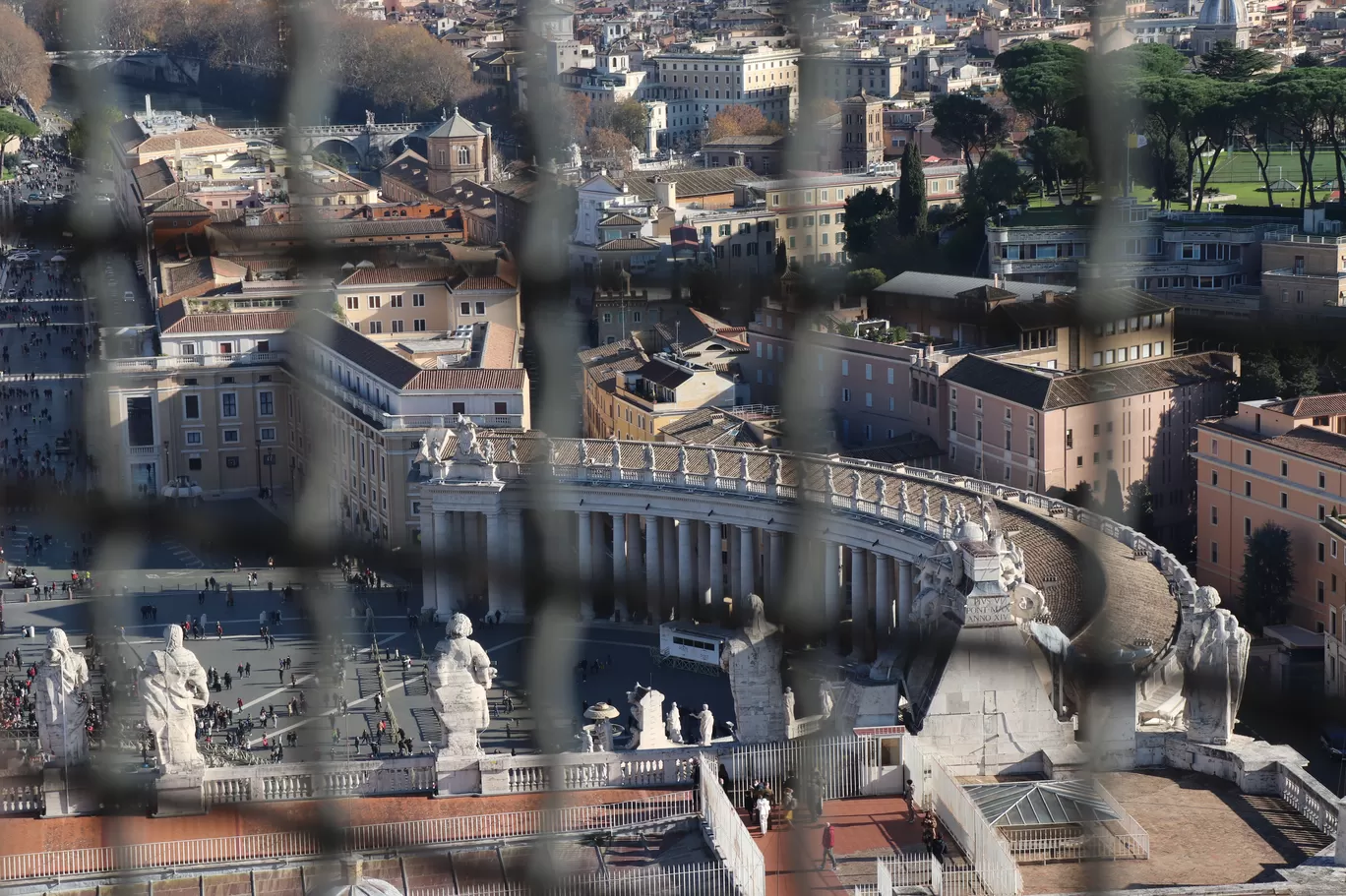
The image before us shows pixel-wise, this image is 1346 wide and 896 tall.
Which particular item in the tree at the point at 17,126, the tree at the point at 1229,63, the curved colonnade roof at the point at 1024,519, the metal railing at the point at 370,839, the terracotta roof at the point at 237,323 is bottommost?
the curved colonnade roof at the point at 1024,519

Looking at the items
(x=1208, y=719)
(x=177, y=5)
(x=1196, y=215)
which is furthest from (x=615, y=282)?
(x=1196, y=215)

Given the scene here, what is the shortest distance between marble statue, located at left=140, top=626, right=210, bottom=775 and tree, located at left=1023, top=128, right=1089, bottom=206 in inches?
247

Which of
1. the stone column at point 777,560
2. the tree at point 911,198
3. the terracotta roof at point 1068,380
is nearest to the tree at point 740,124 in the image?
the tree at point 911,198

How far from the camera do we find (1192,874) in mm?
5219

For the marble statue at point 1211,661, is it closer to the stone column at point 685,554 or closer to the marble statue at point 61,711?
the marble statue at point 61,711

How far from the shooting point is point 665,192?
24375 millimetres

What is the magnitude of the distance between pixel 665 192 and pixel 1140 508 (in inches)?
374

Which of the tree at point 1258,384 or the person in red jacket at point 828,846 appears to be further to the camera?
the tree at point 1258,384

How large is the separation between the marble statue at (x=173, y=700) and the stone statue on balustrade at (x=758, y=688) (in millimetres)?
1273

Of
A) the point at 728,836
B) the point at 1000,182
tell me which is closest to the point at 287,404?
the point at 1000,182

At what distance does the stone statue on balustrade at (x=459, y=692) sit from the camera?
6383 millimetres

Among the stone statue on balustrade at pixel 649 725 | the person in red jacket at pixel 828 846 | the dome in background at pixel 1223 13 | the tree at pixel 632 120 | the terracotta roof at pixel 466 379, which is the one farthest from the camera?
the tree at pixel 632 120

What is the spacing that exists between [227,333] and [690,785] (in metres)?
11.7

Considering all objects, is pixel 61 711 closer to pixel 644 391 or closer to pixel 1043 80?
pixel 644 391
